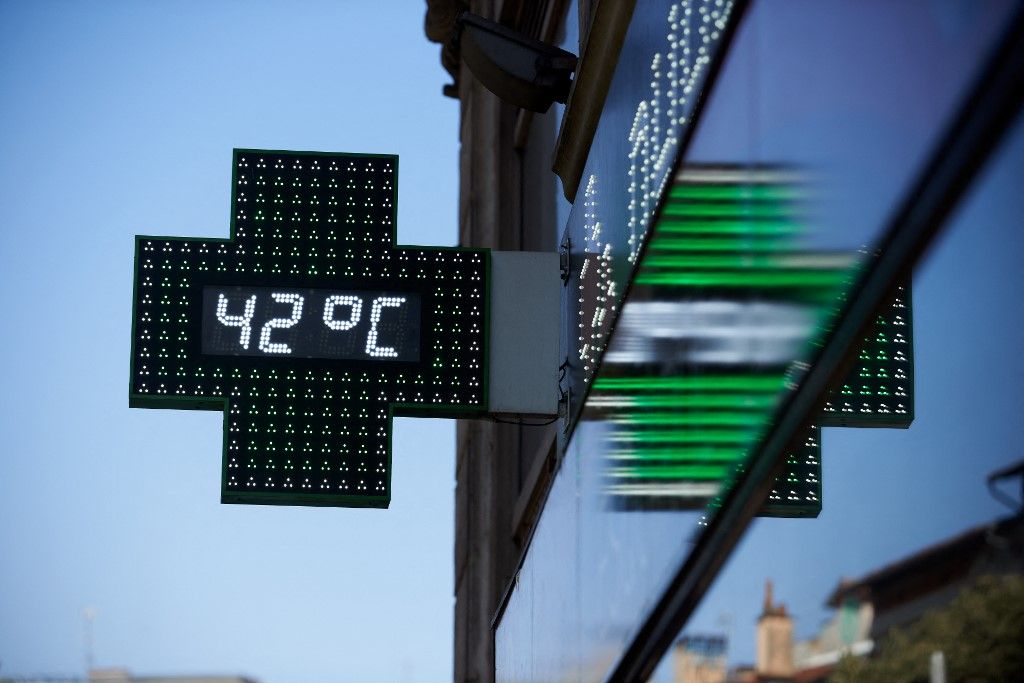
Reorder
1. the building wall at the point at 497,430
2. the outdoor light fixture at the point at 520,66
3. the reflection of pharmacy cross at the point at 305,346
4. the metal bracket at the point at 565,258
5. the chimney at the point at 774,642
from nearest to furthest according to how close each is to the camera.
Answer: the chimney at the point at 774,642, the metal bracket at the point at 565,258, the reflection of pharmacy cross at the point at 305,346, the outdoor light fixture at the point at 520,66, the building wall at the point at 497,430

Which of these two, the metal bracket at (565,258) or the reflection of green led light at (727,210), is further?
the metal bracket at (565,258)

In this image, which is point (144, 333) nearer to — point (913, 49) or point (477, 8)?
point (913, 49)

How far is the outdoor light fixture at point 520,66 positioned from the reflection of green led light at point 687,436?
462 centimetres

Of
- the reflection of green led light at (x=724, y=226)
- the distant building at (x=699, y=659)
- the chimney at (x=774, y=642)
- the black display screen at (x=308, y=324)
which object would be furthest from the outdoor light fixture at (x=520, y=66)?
the chimney at (x=774, y=642)

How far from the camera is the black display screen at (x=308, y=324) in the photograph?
9609 mm

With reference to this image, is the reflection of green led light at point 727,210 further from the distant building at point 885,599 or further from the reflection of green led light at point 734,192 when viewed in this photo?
the distant building at point 885,599

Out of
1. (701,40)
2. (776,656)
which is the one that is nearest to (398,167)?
(701,40)

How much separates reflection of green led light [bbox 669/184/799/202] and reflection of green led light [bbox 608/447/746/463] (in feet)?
1.93

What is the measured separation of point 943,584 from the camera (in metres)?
3.34

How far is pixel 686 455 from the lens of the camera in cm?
455

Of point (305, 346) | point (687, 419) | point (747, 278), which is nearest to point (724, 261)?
point (747, 278)

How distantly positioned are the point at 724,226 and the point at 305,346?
5.75 m

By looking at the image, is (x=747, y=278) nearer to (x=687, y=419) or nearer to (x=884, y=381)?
(x=884, y=381)

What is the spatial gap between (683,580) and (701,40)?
1.41 metres
